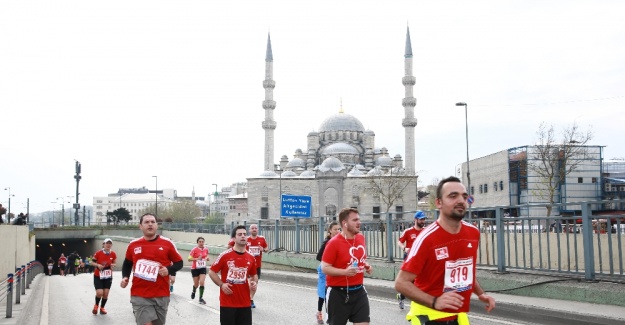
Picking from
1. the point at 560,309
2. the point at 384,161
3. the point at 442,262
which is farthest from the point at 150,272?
the point at 384,161

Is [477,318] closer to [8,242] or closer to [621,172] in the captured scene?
[8,242]

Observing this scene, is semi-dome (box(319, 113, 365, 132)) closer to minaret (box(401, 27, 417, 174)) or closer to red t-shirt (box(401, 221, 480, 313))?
minaret (box(401, 27, 417, 174))

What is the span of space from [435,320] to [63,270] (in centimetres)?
4536

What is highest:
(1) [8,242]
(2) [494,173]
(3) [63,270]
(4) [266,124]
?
(4) [266,124]

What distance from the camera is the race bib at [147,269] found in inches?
313

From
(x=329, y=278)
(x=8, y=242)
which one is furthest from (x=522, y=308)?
(x=8, y=242)

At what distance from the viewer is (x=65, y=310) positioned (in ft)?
48.4

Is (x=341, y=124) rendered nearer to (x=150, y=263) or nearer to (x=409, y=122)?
(x=409, y=122)

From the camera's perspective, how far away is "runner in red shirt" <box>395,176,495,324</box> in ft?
14.3

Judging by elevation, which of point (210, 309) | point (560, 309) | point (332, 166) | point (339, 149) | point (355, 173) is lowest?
point (210, 309)

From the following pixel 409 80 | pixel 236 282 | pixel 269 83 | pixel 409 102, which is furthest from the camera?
pixel 269 83

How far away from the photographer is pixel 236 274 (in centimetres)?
783

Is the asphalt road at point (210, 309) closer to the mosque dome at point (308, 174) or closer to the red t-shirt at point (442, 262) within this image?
the red t-shirt at point (442, 262)

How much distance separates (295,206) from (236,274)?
2057 cm
